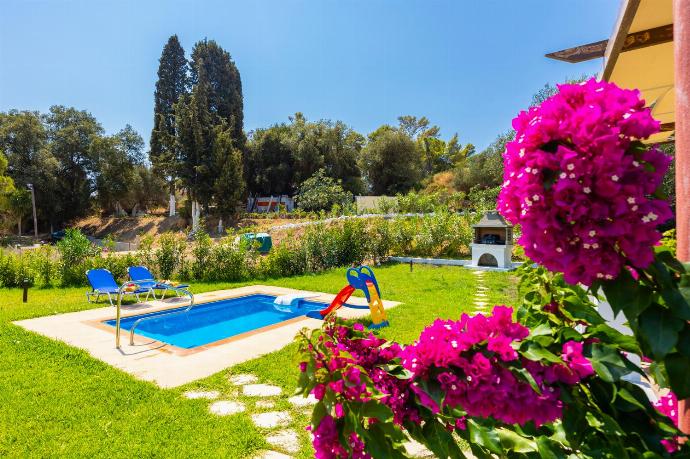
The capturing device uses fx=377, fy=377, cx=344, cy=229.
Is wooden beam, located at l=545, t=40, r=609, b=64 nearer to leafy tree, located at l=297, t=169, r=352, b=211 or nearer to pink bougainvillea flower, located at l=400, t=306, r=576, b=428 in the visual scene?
pink bougainvillea flower, located at l=400, t=306, r=576, b=428

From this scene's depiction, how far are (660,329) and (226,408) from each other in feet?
10.9

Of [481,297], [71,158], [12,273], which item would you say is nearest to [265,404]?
[481,297]

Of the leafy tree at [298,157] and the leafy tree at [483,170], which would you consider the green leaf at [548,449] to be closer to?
the leafy tree at [483,170]

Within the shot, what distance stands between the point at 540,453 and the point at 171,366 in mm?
4186

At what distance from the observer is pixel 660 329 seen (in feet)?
2.00

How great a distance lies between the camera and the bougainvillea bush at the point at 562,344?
63cm

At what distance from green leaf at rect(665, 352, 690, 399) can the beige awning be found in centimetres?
201

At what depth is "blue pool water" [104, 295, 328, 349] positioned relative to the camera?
6309mm

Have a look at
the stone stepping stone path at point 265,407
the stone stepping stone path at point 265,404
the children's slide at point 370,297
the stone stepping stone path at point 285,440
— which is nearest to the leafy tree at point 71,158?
the children's slide at point 370,297

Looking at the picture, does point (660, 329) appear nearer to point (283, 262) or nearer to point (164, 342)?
point (164, 342)

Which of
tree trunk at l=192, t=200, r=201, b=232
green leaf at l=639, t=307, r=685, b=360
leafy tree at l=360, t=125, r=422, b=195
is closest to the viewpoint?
green leaf at l=639, t=307, r=685, b=360

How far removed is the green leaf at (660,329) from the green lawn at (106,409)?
25.7 inches

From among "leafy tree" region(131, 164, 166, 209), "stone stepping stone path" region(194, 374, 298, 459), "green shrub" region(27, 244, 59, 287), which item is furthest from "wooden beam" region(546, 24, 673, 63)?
"leafy tree" region(131, 164, 166, 209)

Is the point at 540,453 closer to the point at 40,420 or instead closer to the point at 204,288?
the point at 40,420
